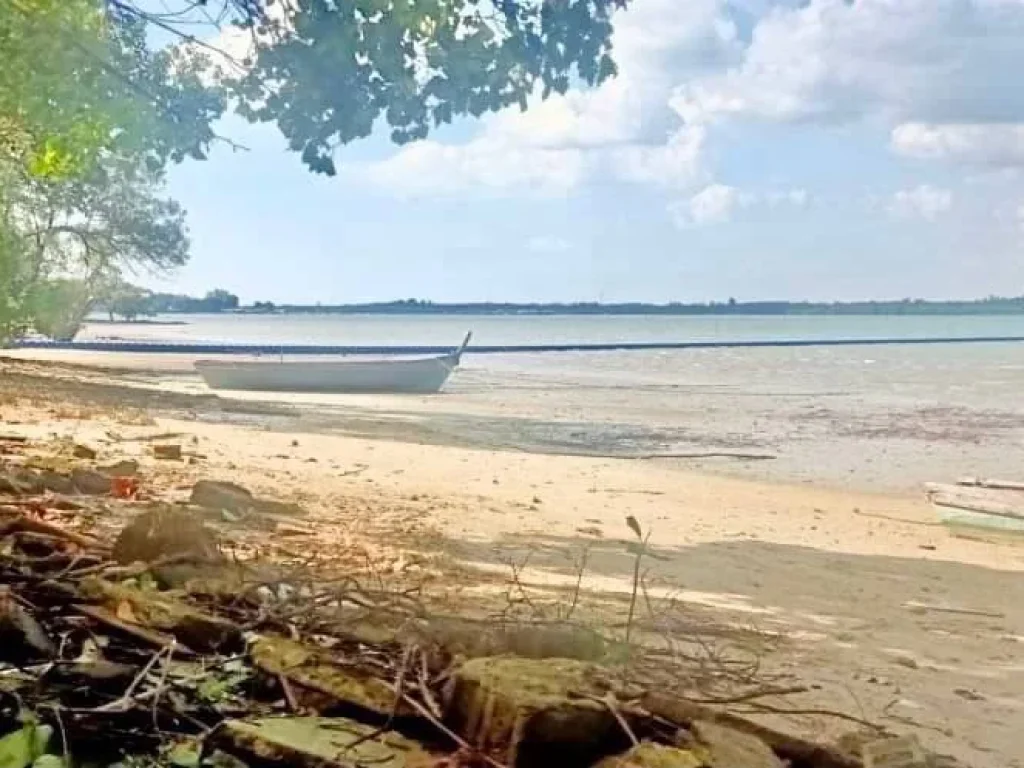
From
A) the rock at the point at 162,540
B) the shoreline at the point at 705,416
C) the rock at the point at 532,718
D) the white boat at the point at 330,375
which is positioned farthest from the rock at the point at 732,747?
the white boat at the point at 330,375

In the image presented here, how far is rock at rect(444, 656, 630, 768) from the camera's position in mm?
2521

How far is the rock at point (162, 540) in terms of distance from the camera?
12.6ft

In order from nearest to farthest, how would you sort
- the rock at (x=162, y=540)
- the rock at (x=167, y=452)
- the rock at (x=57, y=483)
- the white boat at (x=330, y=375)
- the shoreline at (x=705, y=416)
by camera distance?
the rock at (x=162, y=540) → the rock at (x=57, y=483) → the rock at (x=167, y=452) → the shoreline at (x=705, y=416) → the white boat at (x=330, y=375)

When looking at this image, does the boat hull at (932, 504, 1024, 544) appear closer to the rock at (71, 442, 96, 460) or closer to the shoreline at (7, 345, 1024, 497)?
the shoreline at (7, 345, 1024, 497)

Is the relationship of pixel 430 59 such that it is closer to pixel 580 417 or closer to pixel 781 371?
pixel 580 417

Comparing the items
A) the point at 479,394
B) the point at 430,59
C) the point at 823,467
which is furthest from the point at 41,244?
the point at 430,59

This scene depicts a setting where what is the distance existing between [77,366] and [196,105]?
27001mm

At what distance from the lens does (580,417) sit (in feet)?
74.1

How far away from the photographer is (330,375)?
2755 cm

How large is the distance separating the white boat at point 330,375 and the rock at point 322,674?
79.0 feet

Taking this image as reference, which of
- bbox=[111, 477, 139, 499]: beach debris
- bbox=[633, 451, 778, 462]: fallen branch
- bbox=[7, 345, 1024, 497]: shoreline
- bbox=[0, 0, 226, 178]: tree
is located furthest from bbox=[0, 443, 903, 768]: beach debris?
bbox=[633, 451, 778, 462]: fallen branch

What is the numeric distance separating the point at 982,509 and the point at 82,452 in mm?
7043

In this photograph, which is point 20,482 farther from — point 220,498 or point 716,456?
point 716,456

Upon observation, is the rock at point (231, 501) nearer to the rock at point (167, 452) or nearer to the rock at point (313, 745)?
the rock at point (167, 452)
